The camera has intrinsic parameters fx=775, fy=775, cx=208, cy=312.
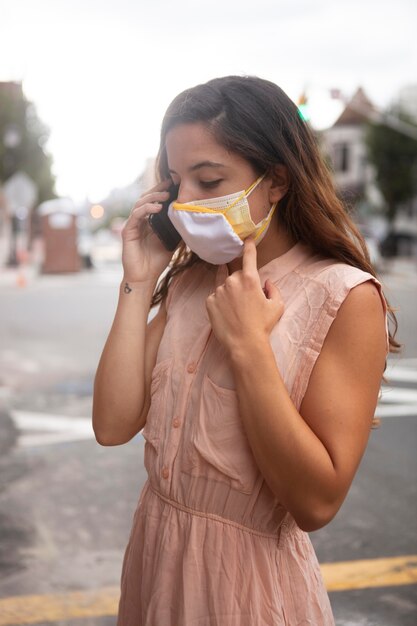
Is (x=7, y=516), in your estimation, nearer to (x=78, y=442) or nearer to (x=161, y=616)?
(x=78, y=442)

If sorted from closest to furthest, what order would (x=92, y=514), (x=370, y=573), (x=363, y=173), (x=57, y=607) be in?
(x=57, y=607) < (x=370, y=573) < (x=92, y=514) < (x=363, y=173)

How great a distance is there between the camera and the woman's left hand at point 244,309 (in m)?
1.52

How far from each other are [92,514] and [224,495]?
3002 millimetres

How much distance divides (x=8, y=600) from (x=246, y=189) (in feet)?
8.30

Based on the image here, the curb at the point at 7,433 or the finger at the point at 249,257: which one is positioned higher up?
the finger at the point at 249,257

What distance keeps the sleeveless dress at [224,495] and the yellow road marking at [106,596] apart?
1.78m

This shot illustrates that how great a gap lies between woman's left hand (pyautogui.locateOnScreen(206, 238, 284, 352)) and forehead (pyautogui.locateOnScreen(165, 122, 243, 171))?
217 mm

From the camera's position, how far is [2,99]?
4178 cm

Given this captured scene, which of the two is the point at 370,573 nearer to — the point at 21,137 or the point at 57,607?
the point at 57,607

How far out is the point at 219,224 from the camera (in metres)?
1.65

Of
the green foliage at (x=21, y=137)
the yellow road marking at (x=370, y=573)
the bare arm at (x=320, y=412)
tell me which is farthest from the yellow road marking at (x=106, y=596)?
the green foliage at (x=21, y=137)

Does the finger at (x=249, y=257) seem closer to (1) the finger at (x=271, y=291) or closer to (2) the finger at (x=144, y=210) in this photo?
(1) the finger at (x=271, y=291)

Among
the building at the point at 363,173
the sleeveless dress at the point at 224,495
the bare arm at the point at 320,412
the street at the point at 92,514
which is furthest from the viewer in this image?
the building at the point at 363,173

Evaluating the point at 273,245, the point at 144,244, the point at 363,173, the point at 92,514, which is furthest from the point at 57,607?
the point at 363,173
